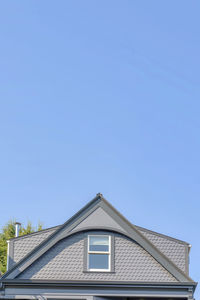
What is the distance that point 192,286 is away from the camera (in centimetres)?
2555

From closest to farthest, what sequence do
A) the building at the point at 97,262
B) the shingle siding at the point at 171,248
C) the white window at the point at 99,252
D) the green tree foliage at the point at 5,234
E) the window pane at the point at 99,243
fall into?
the building at the point at 97,262
the white window at the point at 99,252
the window pane at the point at 99,243
the shingle siding at the point at 171,248
the green tree foliage at the point at 5,234

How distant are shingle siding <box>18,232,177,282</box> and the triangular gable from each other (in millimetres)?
244

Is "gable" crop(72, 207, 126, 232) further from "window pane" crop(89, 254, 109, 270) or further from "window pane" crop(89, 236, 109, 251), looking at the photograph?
"window pane" crop(89, 254, 109, 270)

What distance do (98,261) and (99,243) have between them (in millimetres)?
791

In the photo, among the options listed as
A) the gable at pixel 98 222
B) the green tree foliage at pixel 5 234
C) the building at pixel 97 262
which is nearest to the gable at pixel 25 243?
the building at pixel 97 262

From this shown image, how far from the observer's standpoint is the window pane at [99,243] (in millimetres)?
26344

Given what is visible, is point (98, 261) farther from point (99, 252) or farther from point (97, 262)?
point (99, 252)

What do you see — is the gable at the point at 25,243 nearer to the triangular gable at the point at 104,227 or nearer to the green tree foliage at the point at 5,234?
the triangular gable at the point at 104,227

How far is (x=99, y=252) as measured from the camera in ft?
86.1

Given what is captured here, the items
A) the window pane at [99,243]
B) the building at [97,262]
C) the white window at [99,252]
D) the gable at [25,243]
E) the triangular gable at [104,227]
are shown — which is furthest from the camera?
the gable at [25,243]

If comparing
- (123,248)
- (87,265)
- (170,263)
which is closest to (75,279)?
(87,265)

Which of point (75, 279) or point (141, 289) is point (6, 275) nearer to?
point (75, 279)

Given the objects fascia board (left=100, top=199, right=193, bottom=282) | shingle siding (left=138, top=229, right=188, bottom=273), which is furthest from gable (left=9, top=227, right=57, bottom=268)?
shingle siding (left=138, top=229, right=188, bottom=273)

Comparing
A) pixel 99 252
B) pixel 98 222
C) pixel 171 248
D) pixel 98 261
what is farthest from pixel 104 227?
pixel 171 248
